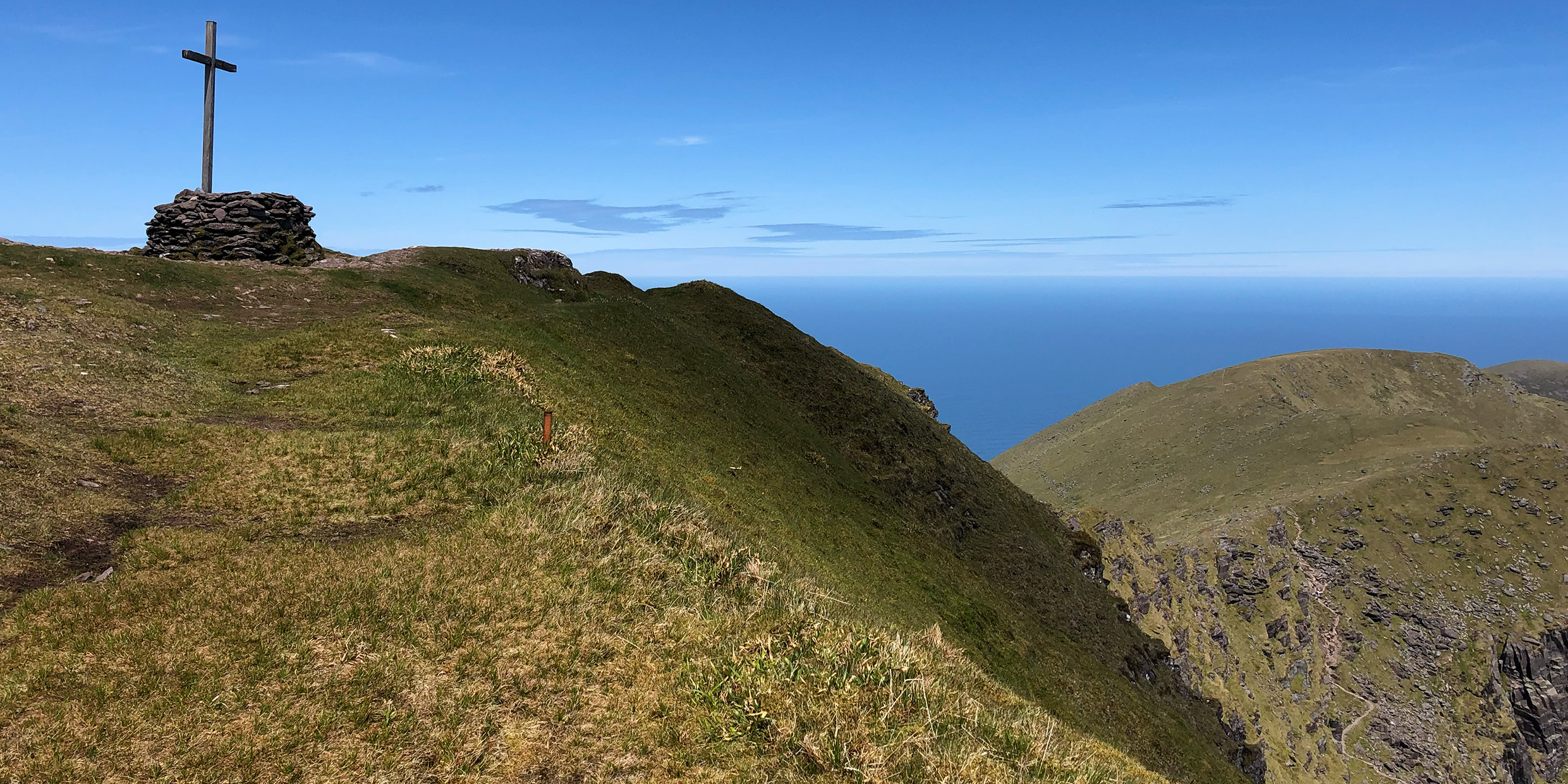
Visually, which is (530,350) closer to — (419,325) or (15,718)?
(419,325)

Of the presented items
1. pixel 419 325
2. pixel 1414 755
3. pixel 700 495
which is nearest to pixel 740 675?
pixel 700 495

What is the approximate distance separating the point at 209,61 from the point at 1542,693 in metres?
197

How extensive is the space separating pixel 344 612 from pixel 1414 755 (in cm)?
16183

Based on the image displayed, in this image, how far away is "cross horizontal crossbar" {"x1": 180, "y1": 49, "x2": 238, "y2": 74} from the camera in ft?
113

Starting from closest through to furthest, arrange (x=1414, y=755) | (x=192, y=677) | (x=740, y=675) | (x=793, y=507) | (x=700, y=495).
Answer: (x=192, y=677), (x=740, y=675), (x=700, y=495), (x=793, y=507), (x=1414, y=755)

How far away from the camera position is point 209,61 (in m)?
35.3

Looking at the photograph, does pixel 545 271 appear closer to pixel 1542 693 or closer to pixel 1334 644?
pixel 1334 644

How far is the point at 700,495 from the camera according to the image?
2534 cm

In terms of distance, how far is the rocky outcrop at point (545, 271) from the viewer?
183 feet

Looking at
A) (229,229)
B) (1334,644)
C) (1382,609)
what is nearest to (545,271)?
(229,229)

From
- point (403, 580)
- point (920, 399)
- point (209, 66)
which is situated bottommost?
point (920, 399)

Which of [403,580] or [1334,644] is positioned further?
[1334,644]

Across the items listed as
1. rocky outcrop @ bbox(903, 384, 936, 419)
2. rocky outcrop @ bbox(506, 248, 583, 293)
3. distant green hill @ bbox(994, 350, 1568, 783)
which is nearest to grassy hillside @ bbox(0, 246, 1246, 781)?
rocky outcrop @ bbox(506, 248, 583, 293)

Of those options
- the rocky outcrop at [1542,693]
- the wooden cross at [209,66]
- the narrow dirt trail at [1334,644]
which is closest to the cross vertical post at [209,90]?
the wooden cross at [209,66]
